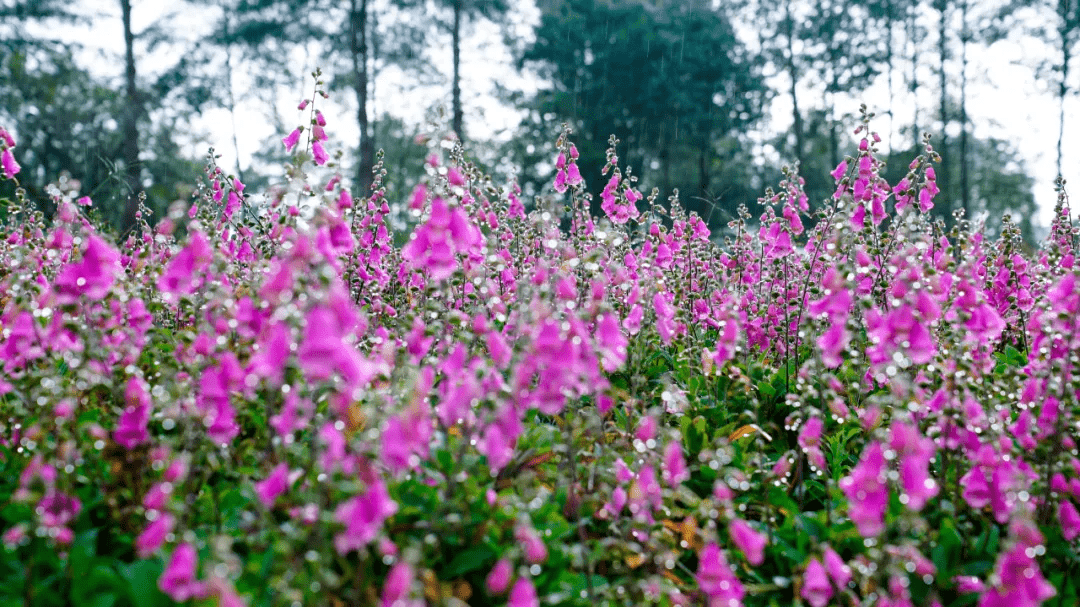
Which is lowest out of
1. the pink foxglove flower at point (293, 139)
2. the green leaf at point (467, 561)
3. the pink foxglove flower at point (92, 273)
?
the green leaf at point (467, 561)

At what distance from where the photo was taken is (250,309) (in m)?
2.26

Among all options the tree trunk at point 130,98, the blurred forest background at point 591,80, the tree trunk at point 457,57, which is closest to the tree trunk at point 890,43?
the blurred forest background at point 591,80

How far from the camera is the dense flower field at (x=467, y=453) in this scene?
1.91 meters

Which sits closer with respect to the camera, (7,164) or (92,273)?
(92,273)

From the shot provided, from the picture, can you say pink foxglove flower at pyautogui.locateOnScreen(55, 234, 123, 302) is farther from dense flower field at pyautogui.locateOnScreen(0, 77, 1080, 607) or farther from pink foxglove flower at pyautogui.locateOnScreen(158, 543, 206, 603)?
pink foxglove flower at pyautogui.locateOnScreen(158, 543, 206, 603)

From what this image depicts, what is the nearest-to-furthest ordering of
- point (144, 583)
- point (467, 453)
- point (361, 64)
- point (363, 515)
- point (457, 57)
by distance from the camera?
point (363, 515) < point (144, 583) < point (467, 453) < point (361, 64) < point (457, 57)

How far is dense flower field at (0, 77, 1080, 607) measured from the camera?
191cm

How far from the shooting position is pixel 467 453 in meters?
2.91

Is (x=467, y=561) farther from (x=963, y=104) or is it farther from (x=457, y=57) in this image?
(x=963, y=104)

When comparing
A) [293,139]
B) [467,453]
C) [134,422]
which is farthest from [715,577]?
[293,139]

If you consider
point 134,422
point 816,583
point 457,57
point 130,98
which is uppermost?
point 457,57

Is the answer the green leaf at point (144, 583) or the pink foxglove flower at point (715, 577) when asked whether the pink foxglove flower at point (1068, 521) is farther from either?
the green leaf at point (144, 583)

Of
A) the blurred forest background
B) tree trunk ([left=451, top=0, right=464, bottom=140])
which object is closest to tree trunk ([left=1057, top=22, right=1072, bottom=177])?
the blurred forest background

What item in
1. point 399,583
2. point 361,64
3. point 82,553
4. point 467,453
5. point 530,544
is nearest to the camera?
point 399,583
